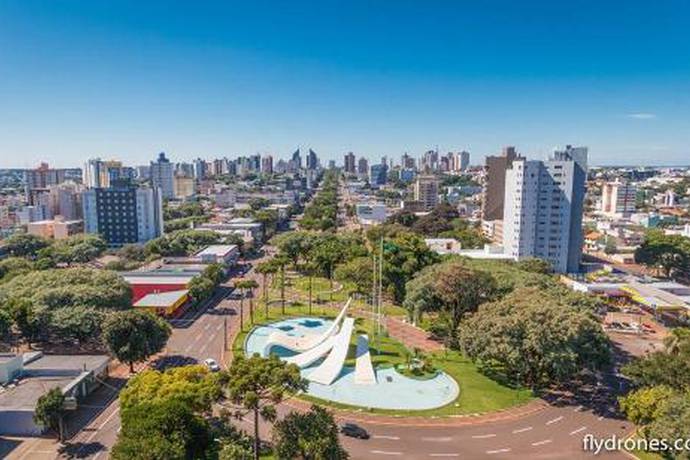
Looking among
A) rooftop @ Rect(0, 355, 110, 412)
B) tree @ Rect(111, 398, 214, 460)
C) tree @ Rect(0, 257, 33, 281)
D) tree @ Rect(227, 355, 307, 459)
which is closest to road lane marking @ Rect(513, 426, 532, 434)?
tree @ Rect(227, 355, 307, 459)

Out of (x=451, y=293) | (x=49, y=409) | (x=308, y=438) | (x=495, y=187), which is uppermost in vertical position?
(x=495, y=187)

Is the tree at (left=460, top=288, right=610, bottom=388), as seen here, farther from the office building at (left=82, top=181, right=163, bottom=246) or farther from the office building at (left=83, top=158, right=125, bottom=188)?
the office building at (left=83, top=158, right=125, bottom=188)

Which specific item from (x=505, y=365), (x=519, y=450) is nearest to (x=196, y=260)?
(x=505, y=365)

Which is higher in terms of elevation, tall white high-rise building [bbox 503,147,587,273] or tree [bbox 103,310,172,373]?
tall white high-rise building [bbox 503,147,587,273]

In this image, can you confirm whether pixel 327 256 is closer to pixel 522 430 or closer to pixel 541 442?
pixel 522 430

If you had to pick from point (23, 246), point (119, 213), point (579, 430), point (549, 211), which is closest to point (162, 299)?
point (579, 430)

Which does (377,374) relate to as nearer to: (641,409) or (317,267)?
(641,409)

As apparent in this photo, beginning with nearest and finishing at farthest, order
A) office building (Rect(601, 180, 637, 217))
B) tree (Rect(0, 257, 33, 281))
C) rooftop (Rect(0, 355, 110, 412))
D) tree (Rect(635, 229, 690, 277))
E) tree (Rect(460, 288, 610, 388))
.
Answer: rooftop (Rect(0, 355, 110, 412))
tree (Rect(460, 288, 610, 388))
tree (Rect(0, 257, 33, 281))
tree (Rect(635, 229, 690, 277))
office building (Rect(601, 180, 637, 217))
